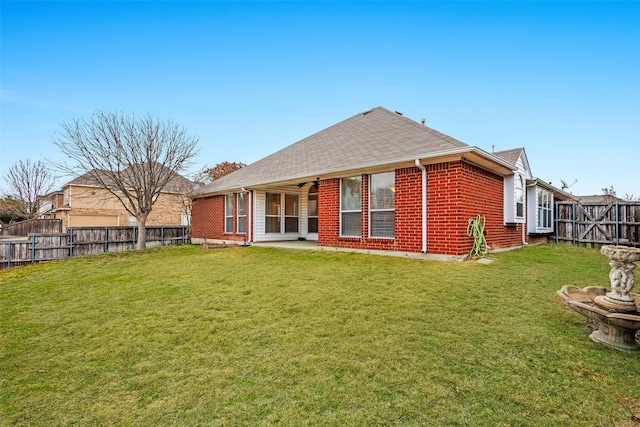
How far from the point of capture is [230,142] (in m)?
19.9

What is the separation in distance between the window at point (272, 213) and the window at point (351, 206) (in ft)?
16.1

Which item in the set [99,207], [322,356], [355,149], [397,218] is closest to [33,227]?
[99,207]

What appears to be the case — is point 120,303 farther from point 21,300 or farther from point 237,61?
point 237,61

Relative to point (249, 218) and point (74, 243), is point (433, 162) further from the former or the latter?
point (74, 243)

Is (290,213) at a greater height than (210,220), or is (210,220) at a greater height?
(290,213)

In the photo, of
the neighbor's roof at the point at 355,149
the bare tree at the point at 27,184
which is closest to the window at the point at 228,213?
the neighbor's roof at the point at 355,149

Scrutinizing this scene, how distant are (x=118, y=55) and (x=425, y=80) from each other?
12.9m

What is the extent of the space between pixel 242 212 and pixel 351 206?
6.42 metres

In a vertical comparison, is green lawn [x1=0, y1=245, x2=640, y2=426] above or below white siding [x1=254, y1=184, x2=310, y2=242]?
below

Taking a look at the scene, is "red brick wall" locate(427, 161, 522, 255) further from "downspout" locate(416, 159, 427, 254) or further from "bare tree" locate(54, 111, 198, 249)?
"bare tree" locate(54, 111, 198, 249)

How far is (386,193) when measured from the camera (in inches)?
332

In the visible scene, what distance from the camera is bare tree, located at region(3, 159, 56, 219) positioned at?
2408cm

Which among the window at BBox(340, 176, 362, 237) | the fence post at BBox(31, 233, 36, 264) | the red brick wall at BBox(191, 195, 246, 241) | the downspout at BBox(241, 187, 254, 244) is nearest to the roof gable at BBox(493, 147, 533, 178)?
the window at BBox(340, 176, 362, 237)

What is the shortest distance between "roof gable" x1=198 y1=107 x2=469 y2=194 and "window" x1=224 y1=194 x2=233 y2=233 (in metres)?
0.66
